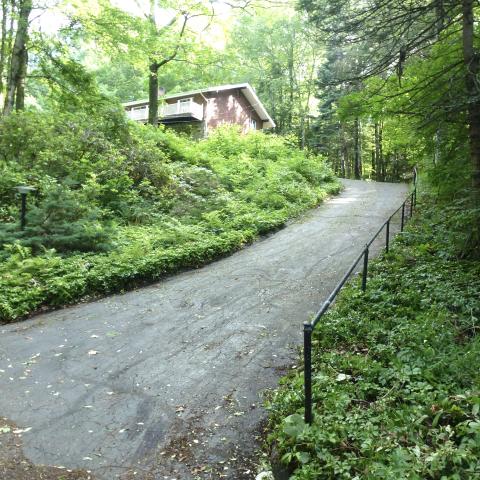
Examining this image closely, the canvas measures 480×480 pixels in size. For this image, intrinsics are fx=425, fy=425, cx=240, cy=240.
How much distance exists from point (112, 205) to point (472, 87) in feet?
32.4

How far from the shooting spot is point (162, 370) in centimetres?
545

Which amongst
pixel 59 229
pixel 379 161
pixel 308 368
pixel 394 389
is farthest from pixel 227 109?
pixel 308 368

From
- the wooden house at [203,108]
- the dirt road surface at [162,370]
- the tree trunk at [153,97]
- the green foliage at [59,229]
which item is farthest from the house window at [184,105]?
the dirt road surface at [162,370]

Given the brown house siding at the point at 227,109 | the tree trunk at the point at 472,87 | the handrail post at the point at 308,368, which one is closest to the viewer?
the handrail post at the point at 308,368

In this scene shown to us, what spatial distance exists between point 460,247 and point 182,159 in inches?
521

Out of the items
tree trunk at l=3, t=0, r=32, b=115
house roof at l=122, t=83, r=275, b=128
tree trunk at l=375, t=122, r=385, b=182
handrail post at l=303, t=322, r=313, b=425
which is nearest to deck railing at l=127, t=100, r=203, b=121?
house roof at l=122, t=83, r=275, b=128

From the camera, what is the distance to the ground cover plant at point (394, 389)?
3020 mm

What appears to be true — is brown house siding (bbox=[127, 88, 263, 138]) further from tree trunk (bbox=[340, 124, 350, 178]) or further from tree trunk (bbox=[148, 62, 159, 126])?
tree trunk (bbox=[340, 124, 350, 178])

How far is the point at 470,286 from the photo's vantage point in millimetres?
6230

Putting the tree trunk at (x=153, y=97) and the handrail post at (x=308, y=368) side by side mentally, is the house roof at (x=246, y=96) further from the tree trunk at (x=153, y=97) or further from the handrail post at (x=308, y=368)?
the handrail post at (x=308, y=368)

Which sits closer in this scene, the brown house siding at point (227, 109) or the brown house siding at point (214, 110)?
the brown house siding at point (214, 110)

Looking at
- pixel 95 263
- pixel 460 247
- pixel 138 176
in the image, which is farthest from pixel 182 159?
pixel 460 247

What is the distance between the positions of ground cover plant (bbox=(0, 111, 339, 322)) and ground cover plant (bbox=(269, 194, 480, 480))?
16.5 ft

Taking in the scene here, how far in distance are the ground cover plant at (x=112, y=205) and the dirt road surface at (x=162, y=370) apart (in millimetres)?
761
